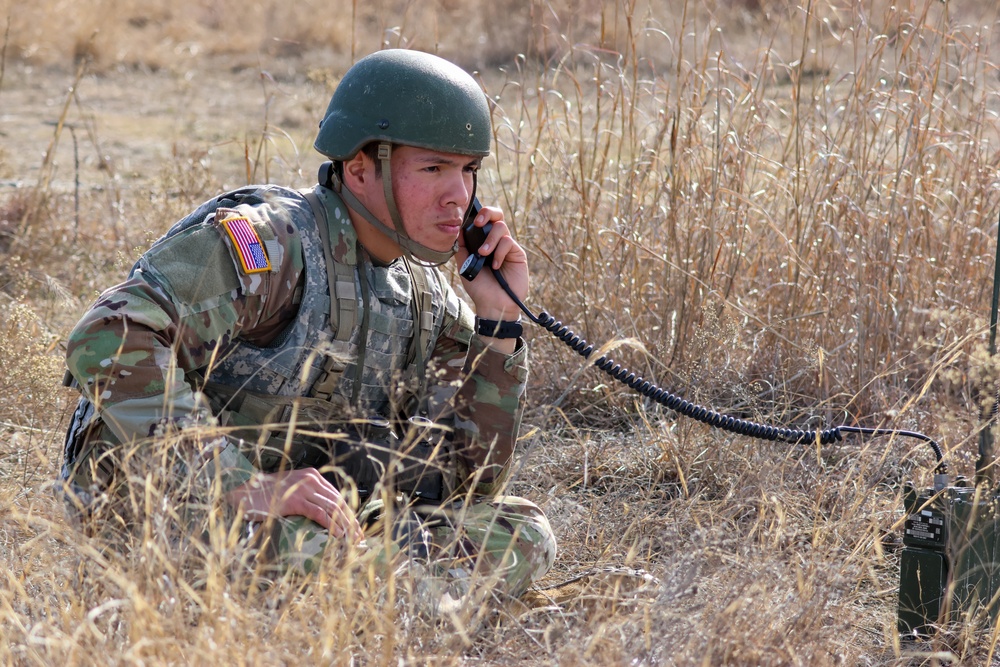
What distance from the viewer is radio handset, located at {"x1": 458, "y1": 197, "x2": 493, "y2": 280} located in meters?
3.27

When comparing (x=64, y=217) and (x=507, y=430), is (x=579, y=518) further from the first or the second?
(x=64, y=217)

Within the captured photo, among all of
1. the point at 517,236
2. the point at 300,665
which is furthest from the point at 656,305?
the point at 300,665

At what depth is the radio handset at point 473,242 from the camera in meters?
3.27

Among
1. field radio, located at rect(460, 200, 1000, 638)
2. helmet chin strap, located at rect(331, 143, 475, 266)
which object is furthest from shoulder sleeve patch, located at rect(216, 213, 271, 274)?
field radio, located at rect(460, 200, 1000, 638)

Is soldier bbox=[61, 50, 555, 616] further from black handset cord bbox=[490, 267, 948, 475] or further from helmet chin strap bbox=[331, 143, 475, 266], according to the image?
black handset cord bbox=[490, 267, 948, 475]

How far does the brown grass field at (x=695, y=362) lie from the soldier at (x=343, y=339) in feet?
0.66

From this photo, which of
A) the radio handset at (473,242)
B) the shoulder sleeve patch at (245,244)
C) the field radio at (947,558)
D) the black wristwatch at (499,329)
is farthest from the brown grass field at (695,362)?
the shoulder sleeve patch at (245,244)

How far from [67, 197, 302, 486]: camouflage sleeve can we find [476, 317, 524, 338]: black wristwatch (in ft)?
2.16

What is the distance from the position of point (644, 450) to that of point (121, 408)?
1950 millimetres

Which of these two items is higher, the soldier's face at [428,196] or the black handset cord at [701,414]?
the soldier's face at [428,196]

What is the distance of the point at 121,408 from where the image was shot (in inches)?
103

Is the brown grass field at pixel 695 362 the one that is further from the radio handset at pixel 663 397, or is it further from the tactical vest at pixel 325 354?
the tactical vest at pixel 325 354

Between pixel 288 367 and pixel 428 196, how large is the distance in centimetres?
59

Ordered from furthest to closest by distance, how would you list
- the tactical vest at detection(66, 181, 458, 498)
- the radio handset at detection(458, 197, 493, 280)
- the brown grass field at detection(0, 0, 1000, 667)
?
1. the radio handset at detection(458, 197, 493, 280)
2. the tactical vest at detection(66, 181, 458, 498)
3. the brown grass field at detection(0, 0, 1000, 667)
